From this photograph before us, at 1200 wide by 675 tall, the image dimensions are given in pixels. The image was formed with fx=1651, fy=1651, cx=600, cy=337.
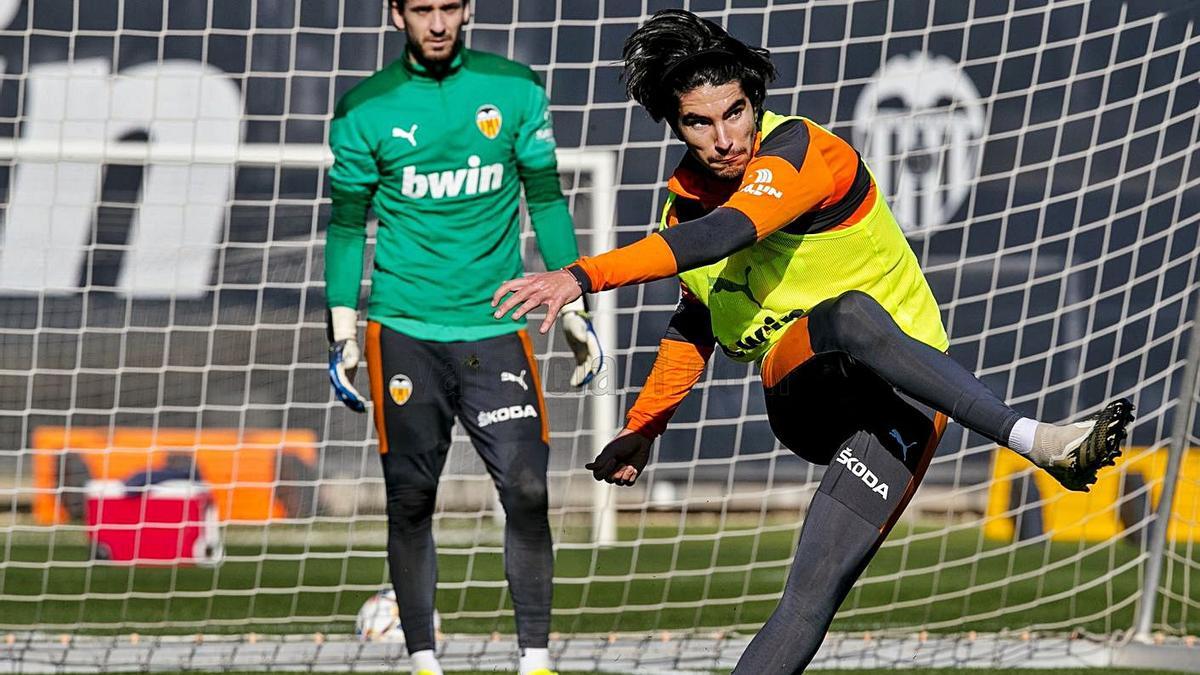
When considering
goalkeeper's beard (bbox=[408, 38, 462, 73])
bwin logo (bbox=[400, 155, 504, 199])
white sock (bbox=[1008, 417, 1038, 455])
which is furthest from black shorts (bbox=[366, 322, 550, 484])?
white sock (bbox=[1008, 417, 1038, 455])

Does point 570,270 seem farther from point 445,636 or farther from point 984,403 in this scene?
point 445,636

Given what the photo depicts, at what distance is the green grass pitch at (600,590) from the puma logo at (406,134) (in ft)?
7.67

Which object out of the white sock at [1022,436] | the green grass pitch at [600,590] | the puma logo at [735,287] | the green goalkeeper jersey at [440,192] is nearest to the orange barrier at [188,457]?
the green grass pitch at [600,590]

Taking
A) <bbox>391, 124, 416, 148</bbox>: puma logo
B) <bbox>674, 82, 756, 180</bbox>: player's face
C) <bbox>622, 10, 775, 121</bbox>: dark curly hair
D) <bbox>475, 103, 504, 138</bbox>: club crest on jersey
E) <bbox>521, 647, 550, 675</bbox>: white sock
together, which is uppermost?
<bbox>622, 10, 775, 121</bbox>: dark curly hair

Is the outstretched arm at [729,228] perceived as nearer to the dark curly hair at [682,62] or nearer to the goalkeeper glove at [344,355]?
the dark curly hair at [682,62]

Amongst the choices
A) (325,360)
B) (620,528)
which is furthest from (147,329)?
(620,528)

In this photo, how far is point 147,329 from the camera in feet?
25.4

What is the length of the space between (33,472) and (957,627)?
587cm

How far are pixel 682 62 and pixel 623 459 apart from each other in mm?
921

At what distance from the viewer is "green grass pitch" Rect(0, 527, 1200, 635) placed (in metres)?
6.55

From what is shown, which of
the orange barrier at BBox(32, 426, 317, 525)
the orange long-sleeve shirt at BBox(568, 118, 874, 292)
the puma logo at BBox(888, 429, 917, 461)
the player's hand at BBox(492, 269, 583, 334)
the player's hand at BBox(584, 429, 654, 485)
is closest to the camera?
the player's hand at BBox(492, 269, 583, 334)

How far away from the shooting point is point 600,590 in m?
7.71

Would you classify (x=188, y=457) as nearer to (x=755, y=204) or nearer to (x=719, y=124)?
(x=719, y=124)

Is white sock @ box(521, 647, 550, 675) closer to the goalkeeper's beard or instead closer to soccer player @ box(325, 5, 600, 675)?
soccer player @ box(325, 5, 600, 675)
